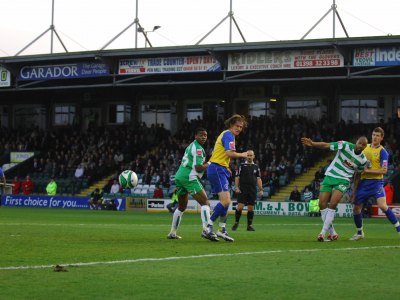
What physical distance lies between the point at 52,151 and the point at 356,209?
3837cm

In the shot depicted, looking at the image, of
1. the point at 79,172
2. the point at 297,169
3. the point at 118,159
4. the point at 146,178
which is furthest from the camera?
the point at 118,159

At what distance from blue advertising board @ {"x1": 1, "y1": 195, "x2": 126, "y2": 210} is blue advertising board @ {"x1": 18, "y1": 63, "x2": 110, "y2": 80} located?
7.47 m

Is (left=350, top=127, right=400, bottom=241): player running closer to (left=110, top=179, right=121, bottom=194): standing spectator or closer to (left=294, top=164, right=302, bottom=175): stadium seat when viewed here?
(left=294, top=164, right=302, bottom=175): stadium seat

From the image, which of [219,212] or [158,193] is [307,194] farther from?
[219,212]

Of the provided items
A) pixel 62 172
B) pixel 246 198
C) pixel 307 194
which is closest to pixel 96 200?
pixel 62 172

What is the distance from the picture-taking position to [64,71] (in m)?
46.5

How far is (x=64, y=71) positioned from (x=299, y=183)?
15.7 m

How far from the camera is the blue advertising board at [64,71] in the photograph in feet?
149

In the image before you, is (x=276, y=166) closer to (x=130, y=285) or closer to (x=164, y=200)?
(x=164, y=200)

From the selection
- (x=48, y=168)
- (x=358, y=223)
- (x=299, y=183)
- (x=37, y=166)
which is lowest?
(x=358, y=223)

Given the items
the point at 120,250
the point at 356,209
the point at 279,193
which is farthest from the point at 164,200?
the point at 120,250

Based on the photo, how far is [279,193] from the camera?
39.6 m

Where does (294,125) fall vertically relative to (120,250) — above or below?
above

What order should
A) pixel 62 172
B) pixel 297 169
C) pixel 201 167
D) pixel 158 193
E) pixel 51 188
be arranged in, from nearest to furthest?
1. pixel 201 167
2. pixel 297 169
3. pixel 158 193
4. pixel 51 188
5. pixel 62 172
